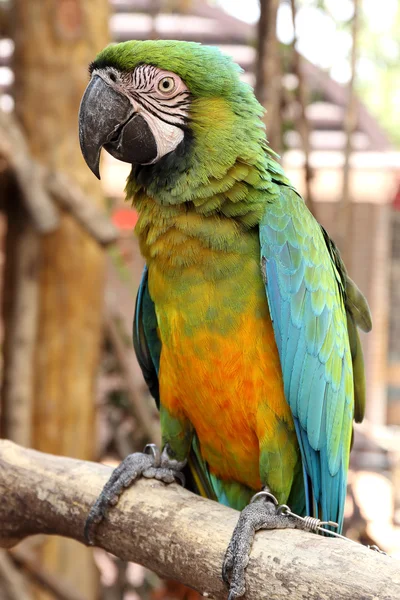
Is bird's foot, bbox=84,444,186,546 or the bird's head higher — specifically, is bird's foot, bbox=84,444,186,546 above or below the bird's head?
below

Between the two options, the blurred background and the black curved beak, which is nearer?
the black curved beak

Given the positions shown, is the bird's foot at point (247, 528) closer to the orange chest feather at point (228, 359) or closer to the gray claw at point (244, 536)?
the gray claw at point (244, 536)

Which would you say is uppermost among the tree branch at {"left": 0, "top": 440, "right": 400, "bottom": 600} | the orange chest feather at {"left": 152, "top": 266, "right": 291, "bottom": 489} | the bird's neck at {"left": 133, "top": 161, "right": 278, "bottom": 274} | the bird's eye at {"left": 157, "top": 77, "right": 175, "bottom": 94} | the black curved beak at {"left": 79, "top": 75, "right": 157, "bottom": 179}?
the bird's eye at {"left": 157, "top": 77, "right": 175, "bottom": 94}

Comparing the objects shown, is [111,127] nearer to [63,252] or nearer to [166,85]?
[166,85]

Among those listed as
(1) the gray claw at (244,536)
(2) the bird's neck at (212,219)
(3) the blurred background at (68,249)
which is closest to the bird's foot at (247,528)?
(1) the gray claw at (244,536)

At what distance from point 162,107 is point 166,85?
0.16ft

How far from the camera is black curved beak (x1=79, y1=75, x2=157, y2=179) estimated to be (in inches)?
60.8

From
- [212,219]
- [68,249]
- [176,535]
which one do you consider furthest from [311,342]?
[68,249]

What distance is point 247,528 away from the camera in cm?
150

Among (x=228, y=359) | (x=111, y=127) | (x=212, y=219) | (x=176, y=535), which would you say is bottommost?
(x=176, y=535)

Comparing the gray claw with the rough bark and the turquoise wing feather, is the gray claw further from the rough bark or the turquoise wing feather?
the rough bark

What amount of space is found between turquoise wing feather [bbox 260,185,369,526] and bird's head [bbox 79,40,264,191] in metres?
0.22

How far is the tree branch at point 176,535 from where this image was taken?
1316mm

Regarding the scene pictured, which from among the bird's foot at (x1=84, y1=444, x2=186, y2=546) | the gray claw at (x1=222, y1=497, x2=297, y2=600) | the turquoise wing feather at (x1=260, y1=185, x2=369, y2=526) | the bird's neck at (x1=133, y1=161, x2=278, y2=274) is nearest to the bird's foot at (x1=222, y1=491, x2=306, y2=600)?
the gray claw at (x1=222, y1=497, x2=297, y2=600)
